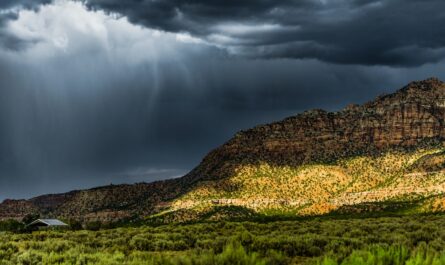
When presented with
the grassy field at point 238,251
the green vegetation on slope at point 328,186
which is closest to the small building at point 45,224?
the grassy field at point 238,251

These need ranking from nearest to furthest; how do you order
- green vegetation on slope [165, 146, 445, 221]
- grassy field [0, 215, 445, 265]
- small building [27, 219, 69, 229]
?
1. grassy field [0, 215, 445, 265]
2. small building [27, 219, 69, 229]
3. green vegetation on slope [165, 146, 445, 221]

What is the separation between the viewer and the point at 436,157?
167m

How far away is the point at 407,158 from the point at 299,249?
177 m

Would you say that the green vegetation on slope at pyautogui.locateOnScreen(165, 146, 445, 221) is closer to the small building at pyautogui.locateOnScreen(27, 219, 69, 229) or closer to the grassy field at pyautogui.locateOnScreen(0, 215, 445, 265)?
the small building at pyautogui.locateOnScreen(27, 219, 69, 229)

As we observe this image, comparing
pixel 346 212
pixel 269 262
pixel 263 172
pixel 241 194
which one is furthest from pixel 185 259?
pixel 263 172

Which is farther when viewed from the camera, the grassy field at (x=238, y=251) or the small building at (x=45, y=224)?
the small building at (x=45, y=224)

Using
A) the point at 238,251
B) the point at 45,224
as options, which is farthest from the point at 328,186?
the point at 238,251

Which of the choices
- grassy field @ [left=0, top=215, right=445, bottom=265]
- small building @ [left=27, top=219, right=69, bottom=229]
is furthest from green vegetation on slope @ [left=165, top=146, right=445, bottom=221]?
grassy field @ [left=0, top=215, right=445, bottom=265]

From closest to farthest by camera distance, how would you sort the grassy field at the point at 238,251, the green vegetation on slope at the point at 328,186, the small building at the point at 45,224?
the grassy field at the point at 238,251 < the small building at the point at 45,224 < the green vegetation on slope at the point at 328,186

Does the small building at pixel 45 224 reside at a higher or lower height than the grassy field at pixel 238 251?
lower

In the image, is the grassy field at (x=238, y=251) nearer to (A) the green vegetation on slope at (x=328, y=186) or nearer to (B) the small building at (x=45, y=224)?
(B) the small building at (x=45, y=224)

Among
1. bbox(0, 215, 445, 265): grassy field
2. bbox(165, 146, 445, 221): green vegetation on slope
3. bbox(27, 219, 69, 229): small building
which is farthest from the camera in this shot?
bbox(165, 146, 445, 221): green vegetation on slope

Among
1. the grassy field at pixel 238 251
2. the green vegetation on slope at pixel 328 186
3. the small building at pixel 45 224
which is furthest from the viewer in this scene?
the green vegetation on slope at pixel 328 186

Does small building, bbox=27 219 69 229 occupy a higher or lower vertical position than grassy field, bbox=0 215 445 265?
lower
